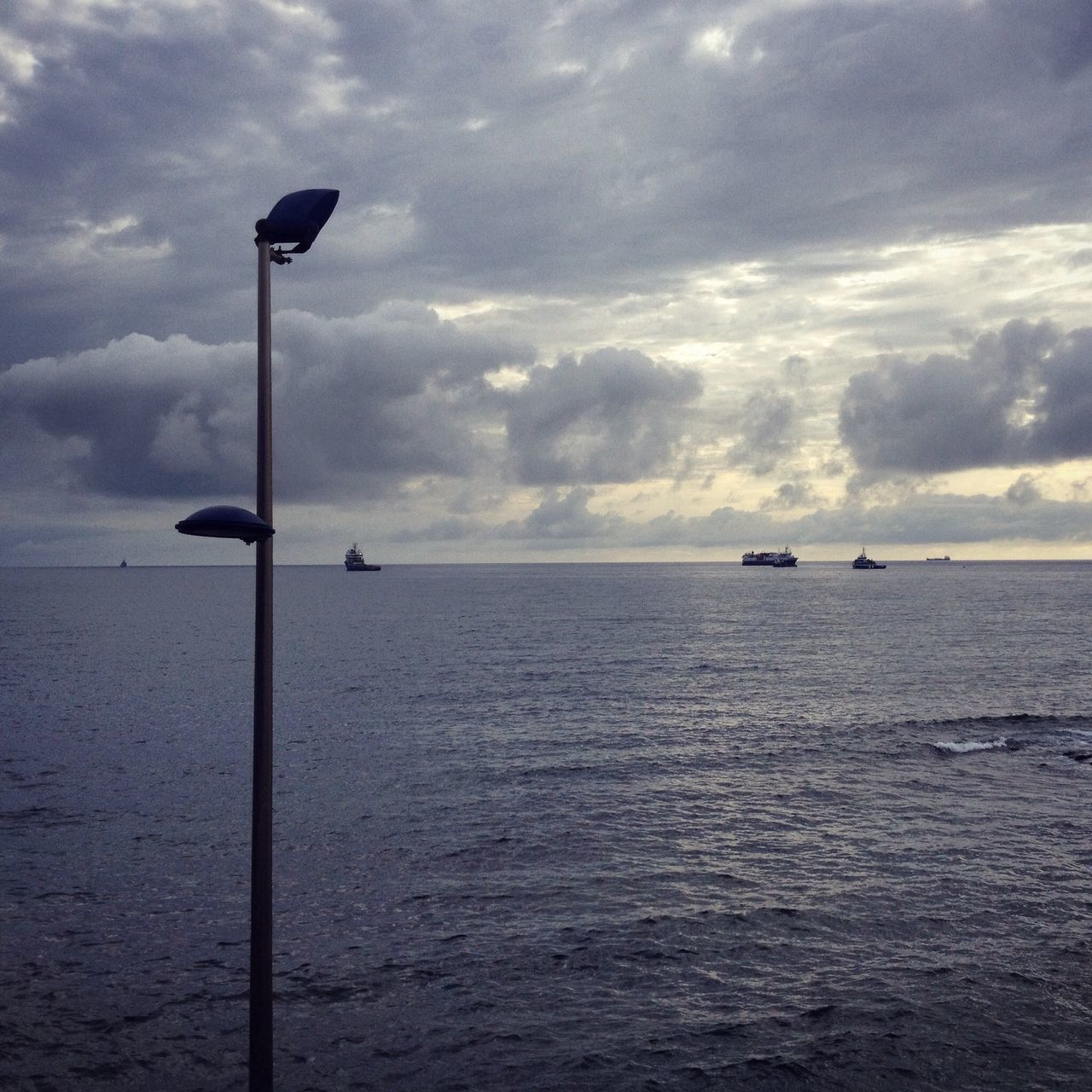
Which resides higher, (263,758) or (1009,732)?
(263,758)

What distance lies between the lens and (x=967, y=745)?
42.8m

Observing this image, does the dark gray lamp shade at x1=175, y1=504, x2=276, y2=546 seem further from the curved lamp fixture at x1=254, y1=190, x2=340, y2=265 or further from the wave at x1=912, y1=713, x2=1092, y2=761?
the wave at x1=912, y1=713, x2=1092, y2=761

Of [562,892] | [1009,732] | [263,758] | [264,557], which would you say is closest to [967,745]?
[1009,732]

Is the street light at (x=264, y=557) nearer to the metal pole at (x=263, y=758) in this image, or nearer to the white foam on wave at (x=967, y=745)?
the metal pole at (x=263, y=758)

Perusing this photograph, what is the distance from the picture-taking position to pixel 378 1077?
15.3m

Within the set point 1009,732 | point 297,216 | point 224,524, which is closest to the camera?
point 224,524

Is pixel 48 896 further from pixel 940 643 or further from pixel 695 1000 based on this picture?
pixel 940 643

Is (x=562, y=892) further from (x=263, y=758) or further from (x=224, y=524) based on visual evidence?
(x=224, y=524)

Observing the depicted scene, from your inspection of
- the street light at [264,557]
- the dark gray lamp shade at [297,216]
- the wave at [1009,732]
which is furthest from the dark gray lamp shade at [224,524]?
the wave at [1009,732]

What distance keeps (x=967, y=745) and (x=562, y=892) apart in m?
26.8

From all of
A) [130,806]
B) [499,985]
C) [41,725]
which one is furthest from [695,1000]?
[41,725]

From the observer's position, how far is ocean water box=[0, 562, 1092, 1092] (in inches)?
635

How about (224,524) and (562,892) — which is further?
(562,892)

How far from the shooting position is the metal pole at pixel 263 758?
1049 centimetres
